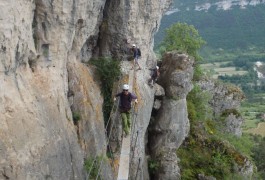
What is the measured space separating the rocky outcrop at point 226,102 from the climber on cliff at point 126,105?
22090mm

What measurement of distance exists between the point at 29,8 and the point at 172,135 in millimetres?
14348

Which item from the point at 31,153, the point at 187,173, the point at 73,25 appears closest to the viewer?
the point at 31,153

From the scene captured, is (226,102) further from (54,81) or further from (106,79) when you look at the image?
(54,81)

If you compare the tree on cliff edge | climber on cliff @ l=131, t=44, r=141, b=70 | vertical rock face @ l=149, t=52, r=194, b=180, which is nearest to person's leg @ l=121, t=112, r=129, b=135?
climber on cliff @ l=131, t=44, r=141, b=70

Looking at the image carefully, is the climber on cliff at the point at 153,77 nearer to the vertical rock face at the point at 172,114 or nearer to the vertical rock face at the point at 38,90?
the vertical rock face at the point at 172,114

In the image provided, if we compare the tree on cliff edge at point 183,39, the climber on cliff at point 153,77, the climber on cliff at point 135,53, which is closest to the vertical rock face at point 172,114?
the climber on cliff at point 153,77

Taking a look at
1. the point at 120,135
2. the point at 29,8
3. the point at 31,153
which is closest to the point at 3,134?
the point at 31,153

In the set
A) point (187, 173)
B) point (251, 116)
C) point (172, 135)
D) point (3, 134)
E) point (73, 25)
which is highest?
point (73, 25)

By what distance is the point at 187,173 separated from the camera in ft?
84.2

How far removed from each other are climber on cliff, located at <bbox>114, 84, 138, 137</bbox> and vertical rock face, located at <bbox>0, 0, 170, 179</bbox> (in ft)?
3.47

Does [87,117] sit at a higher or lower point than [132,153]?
higher

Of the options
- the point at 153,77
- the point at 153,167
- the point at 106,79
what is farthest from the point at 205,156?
the point at 106,79

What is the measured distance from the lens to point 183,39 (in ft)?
145

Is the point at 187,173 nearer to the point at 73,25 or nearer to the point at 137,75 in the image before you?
the point at 137,75
